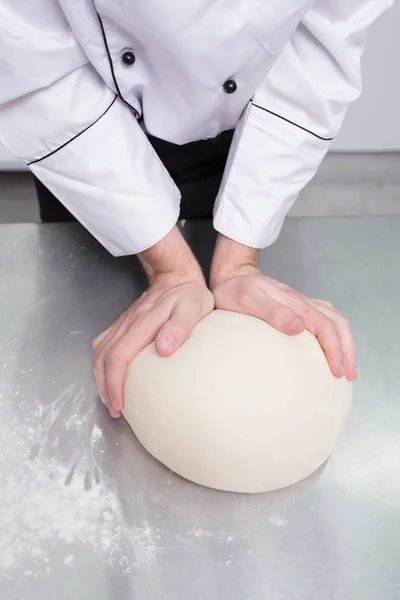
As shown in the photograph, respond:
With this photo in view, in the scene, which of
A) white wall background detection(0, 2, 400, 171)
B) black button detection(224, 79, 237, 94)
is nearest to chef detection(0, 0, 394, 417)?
black button detection(224, 79, 237, 94)

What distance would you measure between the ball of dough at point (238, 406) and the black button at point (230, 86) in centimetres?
30

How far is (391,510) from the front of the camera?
0.81 metres

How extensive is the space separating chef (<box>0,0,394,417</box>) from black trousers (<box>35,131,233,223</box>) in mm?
84

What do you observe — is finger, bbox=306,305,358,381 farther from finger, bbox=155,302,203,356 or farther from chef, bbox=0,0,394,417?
finger, bbox=155,302,203,356

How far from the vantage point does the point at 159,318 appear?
85 centimetres

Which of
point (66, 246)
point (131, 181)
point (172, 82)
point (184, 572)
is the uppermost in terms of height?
A: point (172, 82)

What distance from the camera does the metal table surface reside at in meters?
0.75

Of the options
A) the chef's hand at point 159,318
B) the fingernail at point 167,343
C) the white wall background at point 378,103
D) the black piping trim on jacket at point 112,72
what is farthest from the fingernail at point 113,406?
the white wall background at point 378,103

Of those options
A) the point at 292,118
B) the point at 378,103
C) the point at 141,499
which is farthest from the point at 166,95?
the point at 378,103

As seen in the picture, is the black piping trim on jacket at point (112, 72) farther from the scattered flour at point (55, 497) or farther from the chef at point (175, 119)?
the scattered flour at point (55, 497)

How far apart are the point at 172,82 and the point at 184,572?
60 centimetres

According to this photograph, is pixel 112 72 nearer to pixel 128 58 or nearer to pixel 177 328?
pixel 128 58

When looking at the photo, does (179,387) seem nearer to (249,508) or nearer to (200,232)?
(249,508)

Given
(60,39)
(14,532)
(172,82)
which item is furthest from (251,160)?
(14,532)
